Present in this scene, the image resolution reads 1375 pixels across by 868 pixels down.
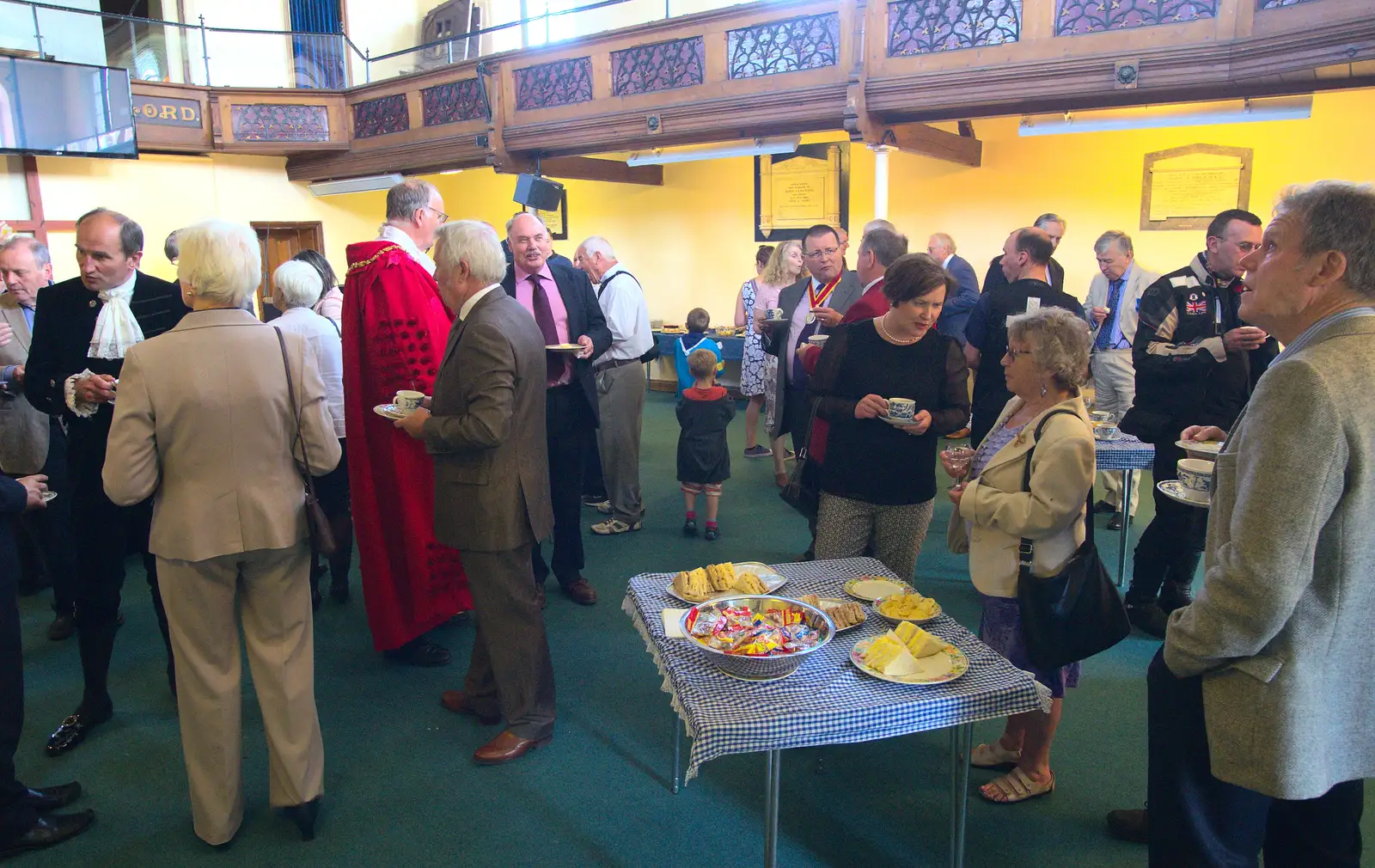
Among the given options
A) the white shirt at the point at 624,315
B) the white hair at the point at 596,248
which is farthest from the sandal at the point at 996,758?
the white hair at the point at 596,248

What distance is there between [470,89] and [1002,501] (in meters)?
7.99

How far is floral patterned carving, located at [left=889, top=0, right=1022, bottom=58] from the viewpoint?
18.5ft

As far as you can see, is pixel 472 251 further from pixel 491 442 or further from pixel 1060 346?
pixel 1060 346

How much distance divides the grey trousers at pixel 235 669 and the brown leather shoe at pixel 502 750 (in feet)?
1.77

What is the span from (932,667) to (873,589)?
1.54 feet

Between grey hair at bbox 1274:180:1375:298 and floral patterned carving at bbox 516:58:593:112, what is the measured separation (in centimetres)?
715

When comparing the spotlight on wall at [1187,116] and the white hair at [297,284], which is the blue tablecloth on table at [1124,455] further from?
the white hair at [297,284]

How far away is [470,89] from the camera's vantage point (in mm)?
8734

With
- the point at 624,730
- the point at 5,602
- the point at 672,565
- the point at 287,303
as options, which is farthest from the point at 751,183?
the point at 5,602

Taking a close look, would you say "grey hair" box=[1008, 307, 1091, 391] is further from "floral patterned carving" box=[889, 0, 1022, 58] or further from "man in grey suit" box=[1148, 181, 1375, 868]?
"floral patterned carving" box=[889, 0, 1022, 58]

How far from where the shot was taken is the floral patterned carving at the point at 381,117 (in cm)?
974

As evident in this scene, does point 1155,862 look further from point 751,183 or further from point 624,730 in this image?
point 751,183

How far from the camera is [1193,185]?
730 centimetres

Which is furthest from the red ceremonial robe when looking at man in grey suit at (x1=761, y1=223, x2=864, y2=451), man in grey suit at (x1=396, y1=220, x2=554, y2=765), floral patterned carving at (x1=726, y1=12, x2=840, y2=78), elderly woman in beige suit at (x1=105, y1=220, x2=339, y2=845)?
floral patterned carving at (x1=726, y1=12, x2=840, y2=78)
